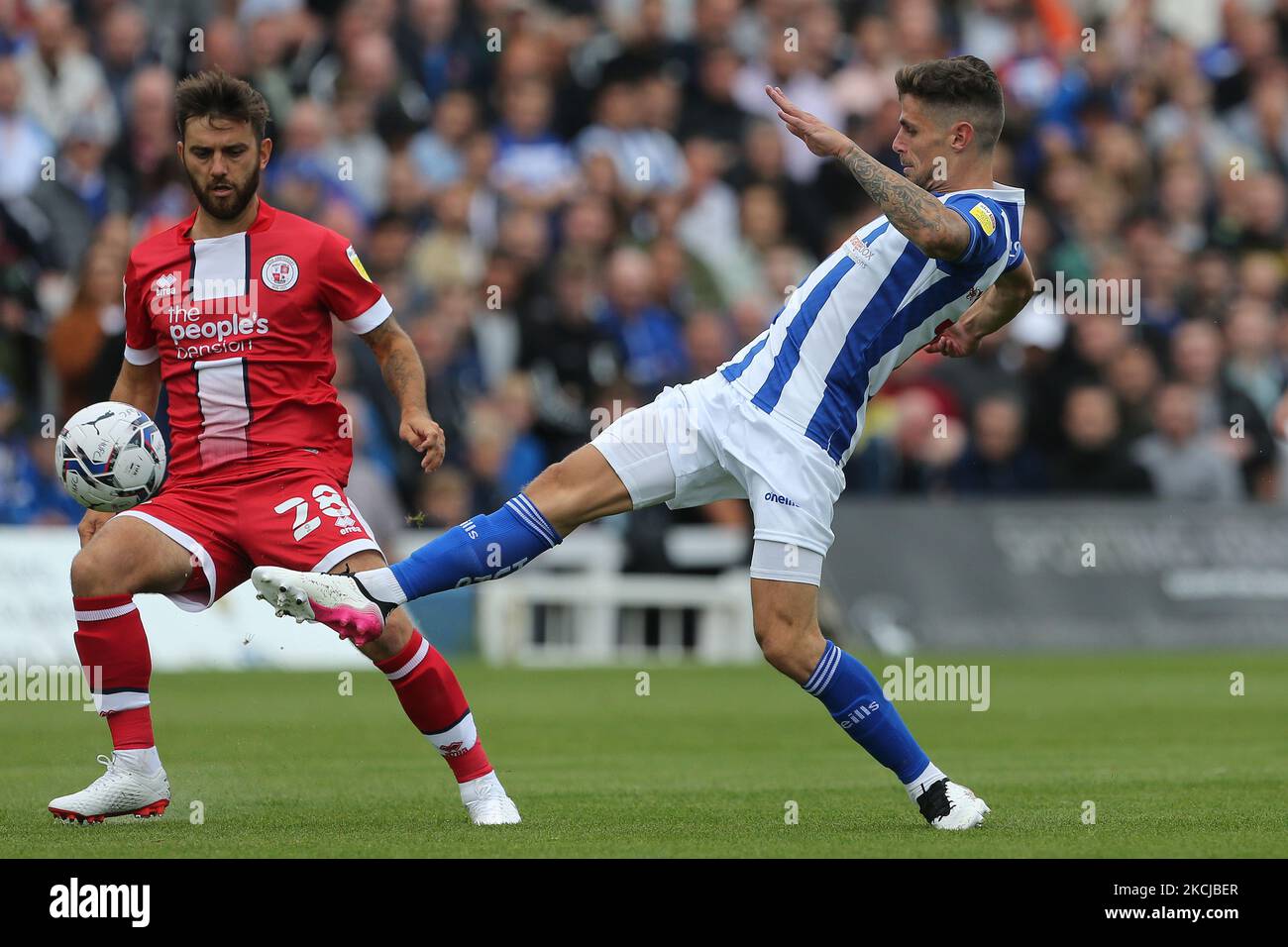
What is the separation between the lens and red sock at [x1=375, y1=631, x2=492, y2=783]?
8039 mm

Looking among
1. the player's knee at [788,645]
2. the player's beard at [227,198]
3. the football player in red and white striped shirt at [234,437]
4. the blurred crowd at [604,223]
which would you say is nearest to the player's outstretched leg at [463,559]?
the football player in red and white striped shirt at [234,437]

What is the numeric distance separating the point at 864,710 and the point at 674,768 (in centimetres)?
266

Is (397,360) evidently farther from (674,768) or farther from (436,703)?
(674,768)

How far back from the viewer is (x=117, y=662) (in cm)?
807

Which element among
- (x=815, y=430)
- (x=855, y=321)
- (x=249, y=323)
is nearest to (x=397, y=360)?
(x=249, y=323)

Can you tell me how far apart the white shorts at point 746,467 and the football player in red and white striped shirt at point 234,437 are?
0.83 m

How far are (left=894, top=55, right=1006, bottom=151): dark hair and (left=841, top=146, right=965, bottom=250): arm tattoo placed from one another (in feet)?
1.63

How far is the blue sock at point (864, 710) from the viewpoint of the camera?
25.3 feet

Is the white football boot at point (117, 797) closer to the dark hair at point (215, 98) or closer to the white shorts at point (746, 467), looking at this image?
the white shorts at point (746, 467)

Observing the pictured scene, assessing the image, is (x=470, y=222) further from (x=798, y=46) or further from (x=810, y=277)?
(x=810, y=277)

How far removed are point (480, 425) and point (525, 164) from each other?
10.3 feet
